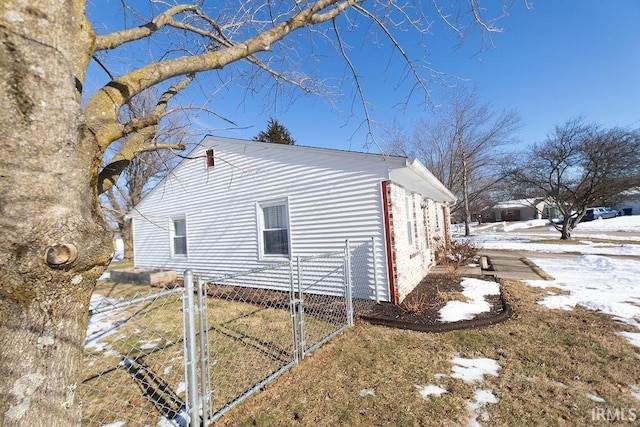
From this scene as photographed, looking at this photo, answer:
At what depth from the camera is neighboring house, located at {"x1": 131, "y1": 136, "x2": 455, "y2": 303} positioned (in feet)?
20.1

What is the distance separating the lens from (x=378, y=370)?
11.4 feet

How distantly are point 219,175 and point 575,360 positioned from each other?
349 inches

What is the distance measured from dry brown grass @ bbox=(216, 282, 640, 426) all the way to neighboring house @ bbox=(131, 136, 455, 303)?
78.3 inches

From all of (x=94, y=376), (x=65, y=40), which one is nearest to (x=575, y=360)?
(x=65, y=40)

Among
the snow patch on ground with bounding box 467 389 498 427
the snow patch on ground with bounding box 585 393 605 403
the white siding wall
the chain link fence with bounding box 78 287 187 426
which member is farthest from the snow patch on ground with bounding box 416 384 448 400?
the white siding wall

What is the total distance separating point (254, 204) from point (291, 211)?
1359 millimetres

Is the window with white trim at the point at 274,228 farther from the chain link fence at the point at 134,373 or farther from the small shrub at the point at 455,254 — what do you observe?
the small shrub at the point at 455,254

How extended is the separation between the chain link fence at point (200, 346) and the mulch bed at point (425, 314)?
61 cm

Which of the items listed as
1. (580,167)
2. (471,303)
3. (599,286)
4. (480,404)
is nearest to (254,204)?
(471,303)

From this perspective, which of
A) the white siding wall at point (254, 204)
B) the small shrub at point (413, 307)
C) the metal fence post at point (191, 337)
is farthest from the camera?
the white siding wall at point (254, 204)

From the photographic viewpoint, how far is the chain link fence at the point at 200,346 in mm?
2635

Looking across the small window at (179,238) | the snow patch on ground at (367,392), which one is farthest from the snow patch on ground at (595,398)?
the small window at (179,238)

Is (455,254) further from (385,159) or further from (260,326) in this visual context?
(260,326)

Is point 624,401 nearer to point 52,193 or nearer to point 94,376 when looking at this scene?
point 52,193
